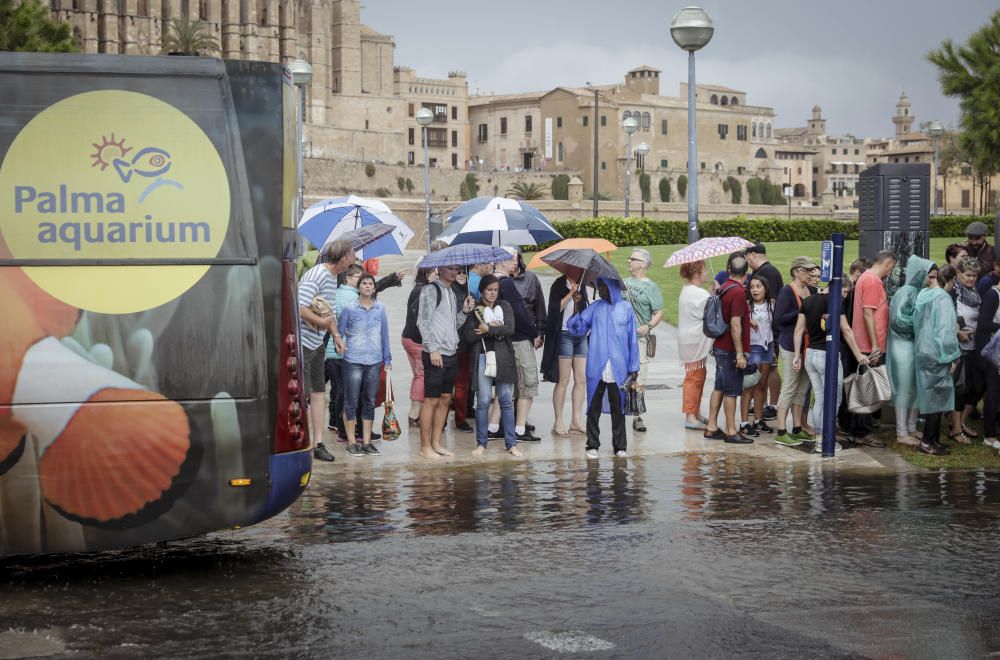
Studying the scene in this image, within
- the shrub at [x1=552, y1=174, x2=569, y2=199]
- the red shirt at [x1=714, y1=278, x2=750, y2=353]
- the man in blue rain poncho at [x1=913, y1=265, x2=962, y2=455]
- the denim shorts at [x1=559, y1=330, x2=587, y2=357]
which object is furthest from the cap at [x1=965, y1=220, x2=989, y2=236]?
the shrub at [x1=552, y1=174, x2=569, y2=199]

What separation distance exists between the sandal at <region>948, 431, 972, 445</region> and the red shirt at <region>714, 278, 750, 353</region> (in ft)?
7.03

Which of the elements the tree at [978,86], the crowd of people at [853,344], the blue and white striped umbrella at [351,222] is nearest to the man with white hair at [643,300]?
the crowd of people at [853,344]

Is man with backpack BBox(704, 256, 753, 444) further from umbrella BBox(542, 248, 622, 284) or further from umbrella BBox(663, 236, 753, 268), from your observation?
umbrella BBox(542, 248, 622, 284)

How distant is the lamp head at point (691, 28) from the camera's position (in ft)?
50.8

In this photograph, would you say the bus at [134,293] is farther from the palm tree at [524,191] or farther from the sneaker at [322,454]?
the palm tree at [524,191]

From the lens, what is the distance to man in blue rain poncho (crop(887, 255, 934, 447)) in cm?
1222

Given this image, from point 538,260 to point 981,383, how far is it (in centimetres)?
477

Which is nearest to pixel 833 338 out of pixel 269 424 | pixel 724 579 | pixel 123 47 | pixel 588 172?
pixel 724 579

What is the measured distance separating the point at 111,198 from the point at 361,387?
5.22 m

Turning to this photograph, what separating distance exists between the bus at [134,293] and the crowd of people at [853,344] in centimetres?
636

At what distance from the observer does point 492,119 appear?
129 meters

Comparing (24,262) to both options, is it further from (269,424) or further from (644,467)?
(644,467)

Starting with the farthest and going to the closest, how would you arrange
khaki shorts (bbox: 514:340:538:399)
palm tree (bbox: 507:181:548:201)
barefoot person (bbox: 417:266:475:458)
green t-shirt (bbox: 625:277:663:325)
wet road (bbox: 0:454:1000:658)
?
1. palm tree (bbox: 507:181:548:201)
2. green t-shirt (bbox: 625:277:663:325)
3. khaki shorts (bbox: 514:340:538:399)
4. barefoot person (bbox: 417:266:475:458)
5. wet road (bbox: 0:454:1000:658)

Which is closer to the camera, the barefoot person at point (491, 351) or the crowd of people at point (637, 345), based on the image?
the crowd of people at point (637, 345)
